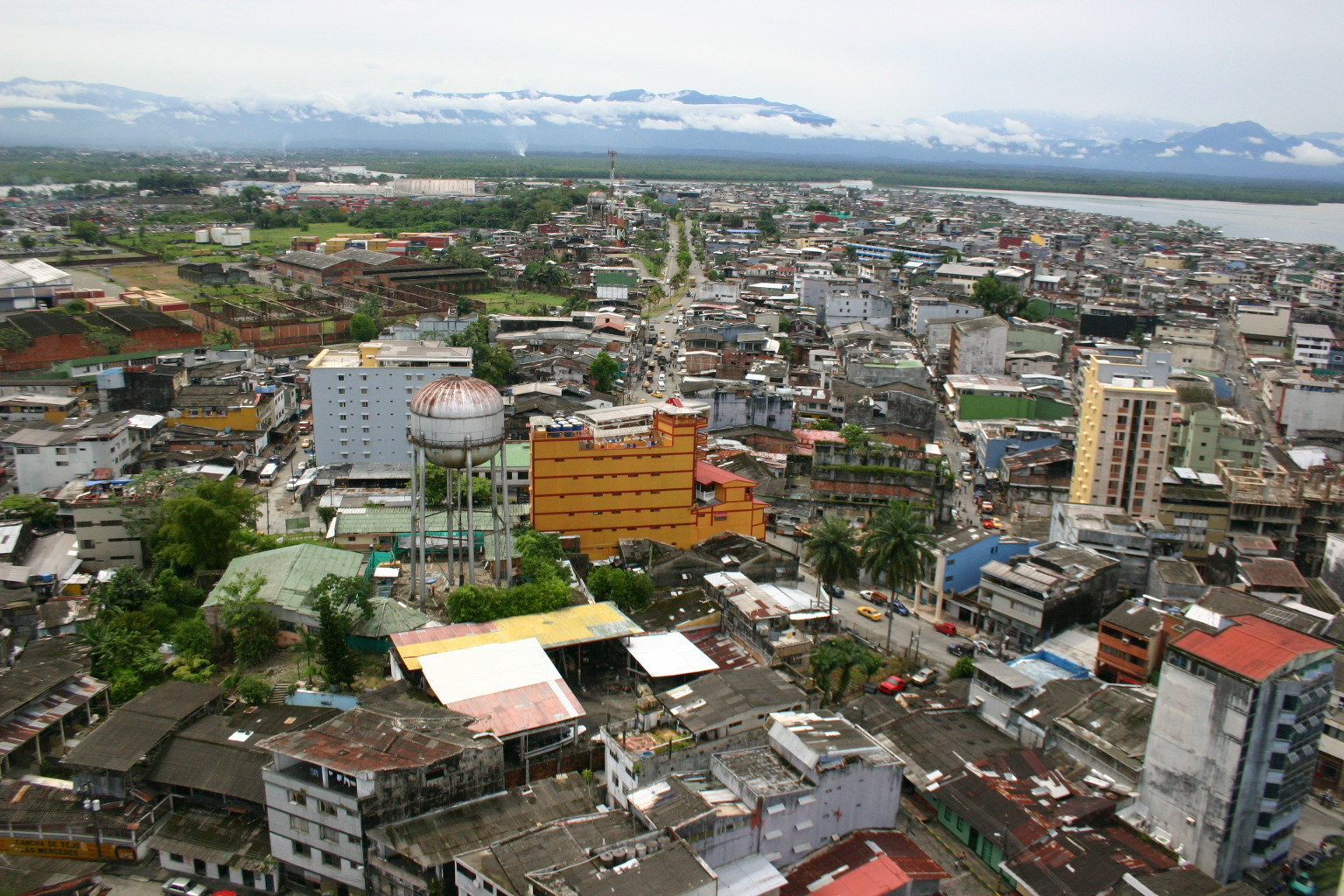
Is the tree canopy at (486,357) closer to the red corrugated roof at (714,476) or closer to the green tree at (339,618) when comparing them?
the red corrugated roof at (714,476)

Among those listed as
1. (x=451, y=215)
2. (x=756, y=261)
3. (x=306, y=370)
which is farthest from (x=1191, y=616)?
(x=451, y=215)

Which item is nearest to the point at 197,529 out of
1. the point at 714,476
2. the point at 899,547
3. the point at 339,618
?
the point at 339,618

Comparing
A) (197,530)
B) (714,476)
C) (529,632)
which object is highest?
(714,476)

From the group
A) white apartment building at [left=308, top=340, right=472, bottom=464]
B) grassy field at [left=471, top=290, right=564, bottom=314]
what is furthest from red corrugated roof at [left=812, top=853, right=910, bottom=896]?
grassy field at [left=471, top=290, right=564, bottom=314]

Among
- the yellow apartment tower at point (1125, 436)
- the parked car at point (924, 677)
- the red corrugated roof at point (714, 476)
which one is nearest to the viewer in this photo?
the parked car at point (924, 677)

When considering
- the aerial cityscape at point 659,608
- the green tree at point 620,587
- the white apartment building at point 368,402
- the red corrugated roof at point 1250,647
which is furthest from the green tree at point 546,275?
the red corrugated roof at point 1250,647

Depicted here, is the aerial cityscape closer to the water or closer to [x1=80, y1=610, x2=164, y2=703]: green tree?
[x1=80, y1=610, x2=164, y2=703]: green tree

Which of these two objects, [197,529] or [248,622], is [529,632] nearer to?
[248,622]
